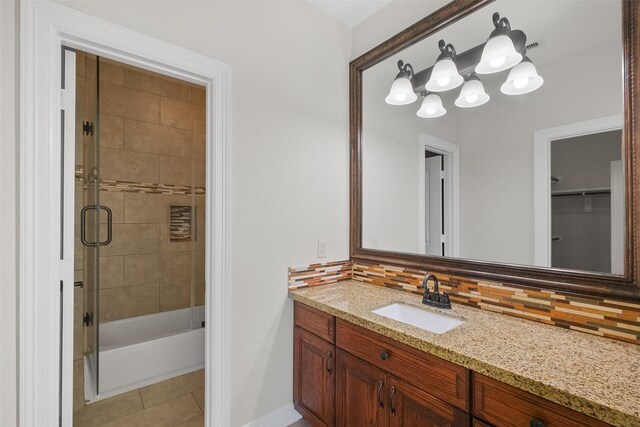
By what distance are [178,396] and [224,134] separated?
1984 mm

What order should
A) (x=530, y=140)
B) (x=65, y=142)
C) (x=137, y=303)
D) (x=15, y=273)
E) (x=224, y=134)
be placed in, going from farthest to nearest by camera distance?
(x=137, y=303), (x=224, y=134), (x=530, y=140), (x=65, y=142), (x=15, y=273)

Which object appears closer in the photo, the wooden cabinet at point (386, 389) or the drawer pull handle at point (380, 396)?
the wooden cabinet at point (386, 389)

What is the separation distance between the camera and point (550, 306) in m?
1.30

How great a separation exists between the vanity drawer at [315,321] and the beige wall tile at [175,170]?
2.13 metres

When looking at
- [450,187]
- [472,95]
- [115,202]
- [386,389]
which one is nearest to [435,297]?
[386,389]

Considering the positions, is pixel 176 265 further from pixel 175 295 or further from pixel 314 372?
pixel 314 372

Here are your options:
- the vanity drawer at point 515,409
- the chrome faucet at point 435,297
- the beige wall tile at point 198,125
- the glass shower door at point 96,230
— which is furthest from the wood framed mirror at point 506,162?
the beige wall tile at point 198,125

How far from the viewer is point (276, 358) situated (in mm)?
1876

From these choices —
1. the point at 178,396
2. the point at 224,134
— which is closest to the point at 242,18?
the point at 224,134

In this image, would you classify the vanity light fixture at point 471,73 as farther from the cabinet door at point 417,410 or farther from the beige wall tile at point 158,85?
the beige wall tile at point 158,85

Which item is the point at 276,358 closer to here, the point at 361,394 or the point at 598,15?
the point at 361,394

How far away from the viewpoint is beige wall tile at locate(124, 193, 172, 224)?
9.53ft

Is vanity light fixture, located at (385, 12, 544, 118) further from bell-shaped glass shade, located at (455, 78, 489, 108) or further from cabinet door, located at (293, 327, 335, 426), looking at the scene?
cabinet door, located at (293, 327, 335, 426)

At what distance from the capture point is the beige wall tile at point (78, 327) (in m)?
1.89
